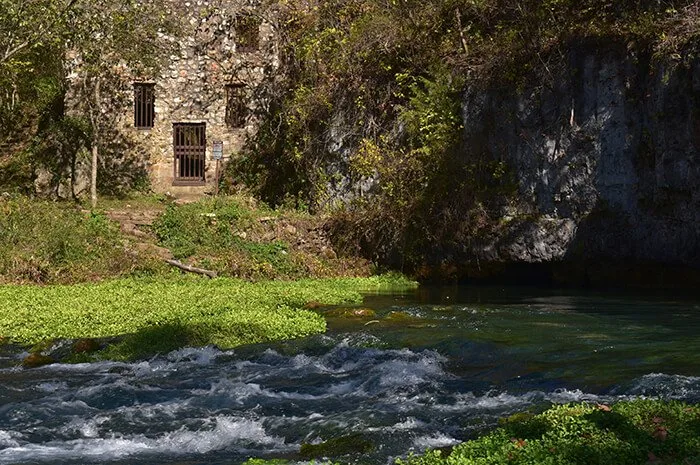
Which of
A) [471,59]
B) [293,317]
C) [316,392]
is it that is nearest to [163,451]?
[316,392]

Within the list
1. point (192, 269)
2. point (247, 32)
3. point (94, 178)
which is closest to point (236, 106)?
point (247, 32)

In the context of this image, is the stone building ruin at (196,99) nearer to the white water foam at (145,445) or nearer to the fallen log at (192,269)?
the fallen log at (192,269)

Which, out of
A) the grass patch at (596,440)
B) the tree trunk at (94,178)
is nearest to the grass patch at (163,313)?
the grass patch at (596,440)

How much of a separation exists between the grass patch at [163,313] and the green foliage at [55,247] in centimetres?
170

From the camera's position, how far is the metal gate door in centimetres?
3812

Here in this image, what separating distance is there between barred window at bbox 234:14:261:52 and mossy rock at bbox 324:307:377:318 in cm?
2016

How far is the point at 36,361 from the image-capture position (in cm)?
1538

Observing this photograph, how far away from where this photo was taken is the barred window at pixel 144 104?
38.3 metres

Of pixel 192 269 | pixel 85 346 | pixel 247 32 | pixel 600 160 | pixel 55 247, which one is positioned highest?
pixel 247 32

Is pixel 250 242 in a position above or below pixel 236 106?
below

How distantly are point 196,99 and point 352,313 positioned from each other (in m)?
20.2

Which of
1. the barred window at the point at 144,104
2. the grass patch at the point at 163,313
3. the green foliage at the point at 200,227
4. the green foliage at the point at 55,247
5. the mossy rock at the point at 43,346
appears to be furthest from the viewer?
the barred window at the point at 144,104

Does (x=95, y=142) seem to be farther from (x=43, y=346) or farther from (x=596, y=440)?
(x=596, y=440)

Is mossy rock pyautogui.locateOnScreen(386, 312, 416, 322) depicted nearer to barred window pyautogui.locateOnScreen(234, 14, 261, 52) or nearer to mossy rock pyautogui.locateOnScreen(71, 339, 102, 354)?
mossy rock pyautogui.locateOnScreen(71, 339, 102, 354)
